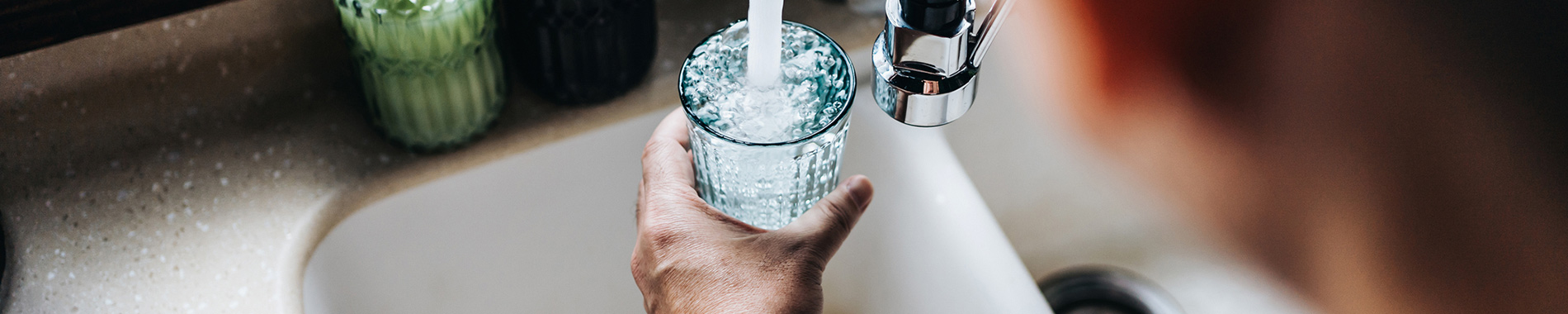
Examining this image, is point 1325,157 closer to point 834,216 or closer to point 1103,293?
point 1103,293

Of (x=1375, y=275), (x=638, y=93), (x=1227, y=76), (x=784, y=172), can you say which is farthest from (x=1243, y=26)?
(x=638, y=93)

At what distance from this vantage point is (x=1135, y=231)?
86 cm

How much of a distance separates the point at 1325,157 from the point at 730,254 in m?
0.42

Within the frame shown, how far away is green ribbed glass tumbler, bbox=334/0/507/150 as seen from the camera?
63 cm

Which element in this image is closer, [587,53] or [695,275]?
[695,275]

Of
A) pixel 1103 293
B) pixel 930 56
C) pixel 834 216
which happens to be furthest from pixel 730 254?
pixel 1103 293


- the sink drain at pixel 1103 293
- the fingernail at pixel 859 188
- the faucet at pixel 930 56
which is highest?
the faucet at pixel 930 56

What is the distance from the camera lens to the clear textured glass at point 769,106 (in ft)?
1.68

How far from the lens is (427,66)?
67cm

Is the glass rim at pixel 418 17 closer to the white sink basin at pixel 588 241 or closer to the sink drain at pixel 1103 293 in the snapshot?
→ the white sink basin at pixel 588 241

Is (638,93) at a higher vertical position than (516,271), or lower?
higher

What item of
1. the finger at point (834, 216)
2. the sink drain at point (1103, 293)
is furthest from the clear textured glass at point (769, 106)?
the sink drain at point (1103, 293)

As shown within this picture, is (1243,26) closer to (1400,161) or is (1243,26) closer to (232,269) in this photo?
(1400,161)

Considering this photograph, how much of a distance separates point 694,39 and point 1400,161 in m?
0.53
